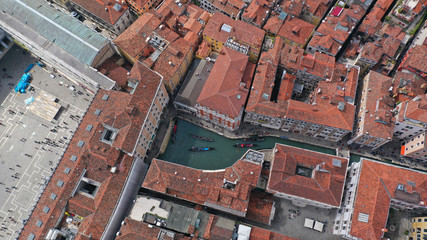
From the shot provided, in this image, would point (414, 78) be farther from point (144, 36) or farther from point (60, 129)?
point (60, 129)

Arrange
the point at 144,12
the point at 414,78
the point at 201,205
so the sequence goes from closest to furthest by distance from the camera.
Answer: the point at 201,205, the point at 414,78, the point at 144,12

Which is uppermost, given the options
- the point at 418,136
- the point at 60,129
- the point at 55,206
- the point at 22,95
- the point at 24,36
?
the point at 418,136

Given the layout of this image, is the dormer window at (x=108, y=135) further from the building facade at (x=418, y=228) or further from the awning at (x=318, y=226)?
the building facade at (x=418, y=228)

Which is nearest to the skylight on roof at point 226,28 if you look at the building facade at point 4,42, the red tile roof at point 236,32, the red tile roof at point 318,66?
the red tile roof at point 236,32

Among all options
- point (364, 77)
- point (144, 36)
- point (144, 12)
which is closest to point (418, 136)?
point (364, 77)

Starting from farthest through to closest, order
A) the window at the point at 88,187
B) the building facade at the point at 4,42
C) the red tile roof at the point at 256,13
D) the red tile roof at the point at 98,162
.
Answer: the building facade at the point at 4,42
the red tile roof at the point at 256,13
the window at the point at 88,187
the red tile roof at the point at 98,162

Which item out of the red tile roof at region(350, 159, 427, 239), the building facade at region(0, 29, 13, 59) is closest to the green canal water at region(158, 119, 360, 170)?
the red tile roof at region(350, 159, 427, 239)

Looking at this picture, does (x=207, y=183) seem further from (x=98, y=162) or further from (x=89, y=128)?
(x=89, y=128)
